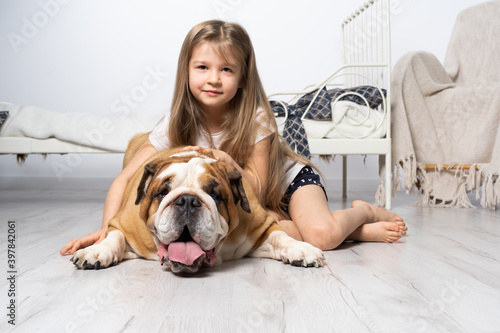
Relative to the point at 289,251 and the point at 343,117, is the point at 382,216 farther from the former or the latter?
the point at 343,117

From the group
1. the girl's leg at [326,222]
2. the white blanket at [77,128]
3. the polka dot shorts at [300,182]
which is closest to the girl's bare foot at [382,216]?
the girl's leg at [326,222]

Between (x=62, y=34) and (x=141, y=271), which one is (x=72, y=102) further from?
(x=141, y=271)

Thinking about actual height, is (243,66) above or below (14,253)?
above

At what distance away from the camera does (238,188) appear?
144 centimetres

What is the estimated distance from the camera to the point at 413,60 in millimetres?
3262

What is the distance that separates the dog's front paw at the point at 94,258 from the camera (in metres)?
1.43

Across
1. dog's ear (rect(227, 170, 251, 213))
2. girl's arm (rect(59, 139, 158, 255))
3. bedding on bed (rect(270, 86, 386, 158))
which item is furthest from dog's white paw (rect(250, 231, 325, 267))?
bedding on bed (rect(270, 86, 386, 158))

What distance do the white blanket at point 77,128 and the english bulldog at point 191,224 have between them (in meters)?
1.67

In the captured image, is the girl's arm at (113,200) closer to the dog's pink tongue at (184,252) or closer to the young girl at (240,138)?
the young girl at (240,138)

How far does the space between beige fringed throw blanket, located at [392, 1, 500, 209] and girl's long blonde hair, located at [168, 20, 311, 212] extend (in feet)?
4.78

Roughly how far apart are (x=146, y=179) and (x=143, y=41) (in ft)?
10.7

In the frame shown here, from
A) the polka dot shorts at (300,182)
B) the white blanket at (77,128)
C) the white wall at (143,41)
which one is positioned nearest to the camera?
the polka dot shorts at (300,182)

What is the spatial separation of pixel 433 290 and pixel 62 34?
13.6 feet

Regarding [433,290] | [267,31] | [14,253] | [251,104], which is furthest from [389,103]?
[14,253]
